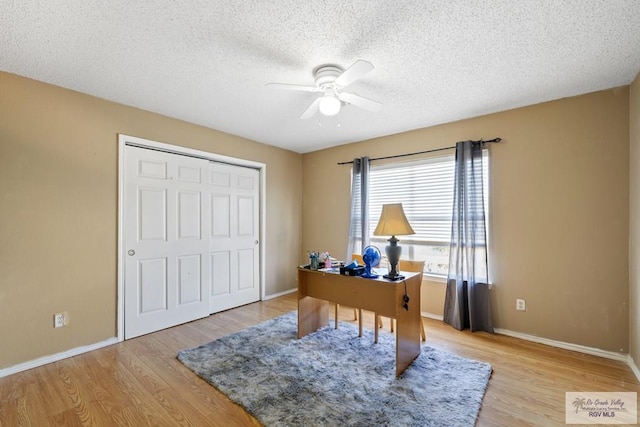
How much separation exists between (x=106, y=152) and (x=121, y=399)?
2288 mm

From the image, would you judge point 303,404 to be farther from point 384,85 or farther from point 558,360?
point 384,85

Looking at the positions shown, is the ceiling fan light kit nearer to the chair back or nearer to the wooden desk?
the wooden desk

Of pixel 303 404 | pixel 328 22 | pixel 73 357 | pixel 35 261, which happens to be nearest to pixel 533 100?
pixel 328 22

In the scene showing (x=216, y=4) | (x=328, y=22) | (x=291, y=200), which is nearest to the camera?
(x=216, y=4)

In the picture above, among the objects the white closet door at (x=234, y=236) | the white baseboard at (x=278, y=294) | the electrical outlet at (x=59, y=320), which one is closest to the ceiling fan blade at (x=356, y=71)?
the white closet door at (x=234, y=236)

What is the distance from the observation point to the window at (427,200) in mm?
3627

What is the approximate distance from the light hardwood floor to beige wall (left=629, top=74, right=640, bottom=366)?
32cm

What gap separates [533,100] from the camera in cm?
293

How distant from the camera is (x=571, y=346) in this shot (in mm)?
2797

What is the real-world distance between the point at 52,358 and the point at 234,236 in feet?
7.28

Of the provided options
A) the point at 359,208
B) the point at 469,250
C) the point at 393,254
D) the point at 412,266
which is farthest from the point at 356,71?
the point at 359,208

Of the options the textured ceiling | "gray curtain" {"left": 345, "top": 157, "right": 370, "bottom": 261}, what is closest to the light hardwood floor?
"gray curtain" {"left": 345, "top": 157, "right": 370, "bottom": 261}

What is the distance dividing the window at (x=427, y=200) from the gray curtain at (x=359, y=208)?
0.93 ft

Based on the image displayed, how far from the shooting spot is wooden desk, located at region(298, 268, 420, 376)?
91.9 inches
